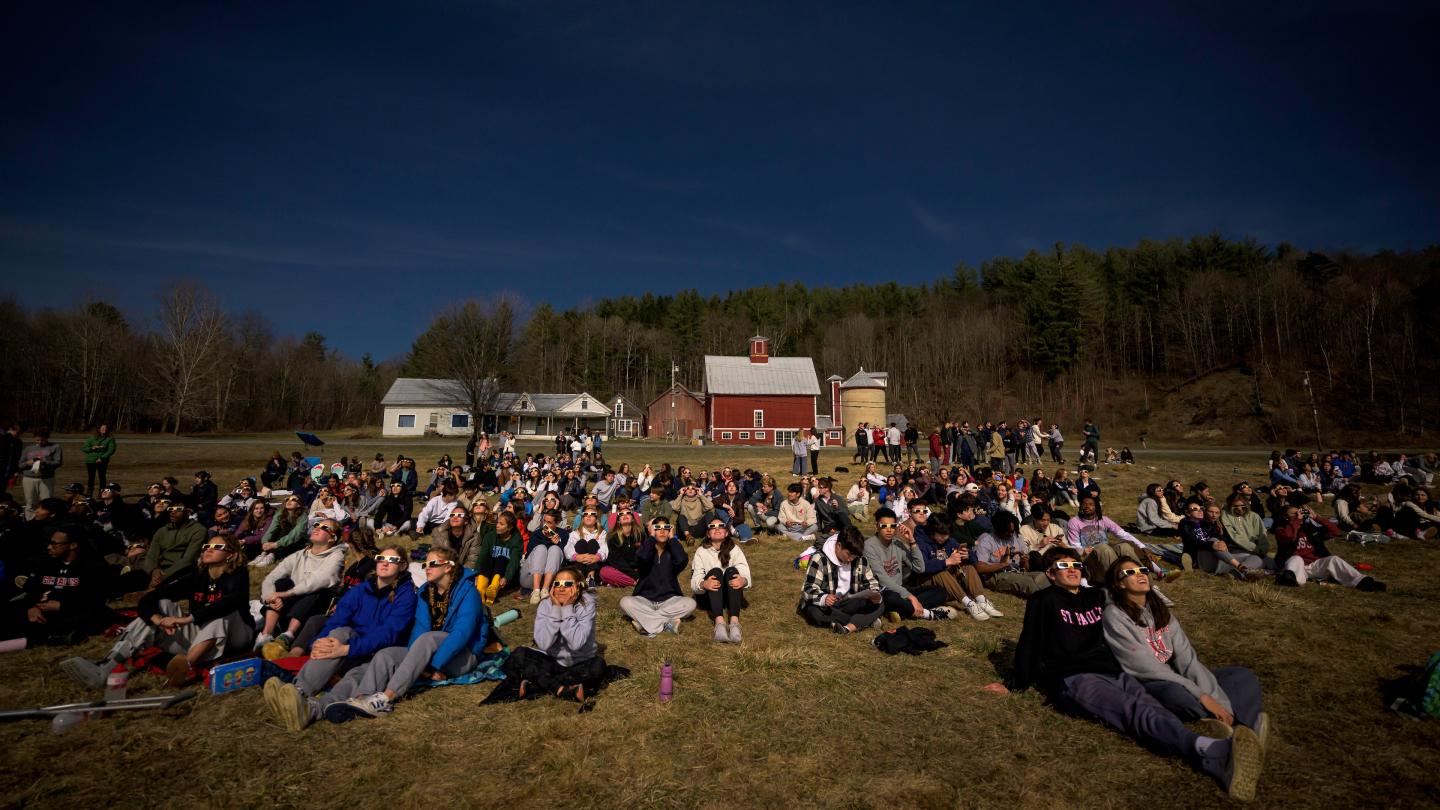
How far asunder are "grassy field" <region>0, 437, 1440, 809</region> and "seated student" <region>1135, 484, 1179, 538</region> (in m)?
7.32

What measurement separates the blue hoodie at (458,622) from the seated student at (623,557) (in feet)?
13.0

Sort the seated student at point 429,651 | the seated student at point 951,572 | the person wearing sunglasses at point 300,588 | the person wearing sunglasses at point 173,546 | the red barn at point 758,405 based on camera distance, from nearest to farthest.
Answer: the seated student at point 429,651 < the person wearing sunglasses at point 300,588 < the seated student at point 951,572 < the person wearing sunglasses at point 173,546 < the red barn at point 758,405

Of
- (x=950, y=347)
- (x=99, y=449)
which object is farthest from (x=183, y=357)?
(x=950, y=347)

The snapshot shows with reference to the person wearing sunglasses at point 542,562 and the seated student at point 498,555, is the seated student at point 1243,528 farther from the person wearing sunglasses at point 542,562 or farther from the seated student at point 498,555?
the seated student at point 498,555

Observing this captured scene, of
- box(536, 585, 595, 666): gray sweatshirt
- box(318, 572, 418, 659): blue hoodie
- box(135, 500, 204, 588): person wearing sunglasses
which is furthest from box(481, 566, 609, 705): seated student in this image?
box(135, 500, 204, 588): person wearing sunglasses

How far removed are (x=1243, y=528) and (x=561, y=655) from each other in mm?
12603

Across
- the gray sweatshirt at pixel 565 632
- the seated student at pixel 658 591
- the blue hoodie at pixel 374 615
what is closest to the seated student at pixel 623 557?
the seated student at pixel 658 591

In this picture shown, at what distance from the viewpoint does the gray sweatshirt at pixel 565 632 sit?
6152mm

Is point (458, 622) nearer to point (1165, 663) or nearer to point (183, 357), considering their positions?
point (1165, 663)

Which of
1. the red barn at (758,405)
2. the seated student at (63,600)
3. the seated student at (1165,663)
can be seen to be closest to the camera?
the seated student at (1165,663)

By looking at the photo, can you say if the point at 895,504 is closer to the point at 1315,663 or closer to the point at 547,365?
the point at 1315,663

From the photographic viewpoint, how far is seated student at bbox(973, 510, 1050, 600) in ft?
31.8

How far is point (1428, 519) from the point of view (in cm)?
1302

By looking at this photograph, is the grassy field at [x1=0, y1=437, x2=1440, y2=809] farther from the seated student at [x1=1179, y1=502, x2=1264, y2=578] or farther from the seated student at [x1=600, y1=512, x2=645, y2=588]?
the seated student at [x1=1179, y1=502, x2=1264, y2=578]
